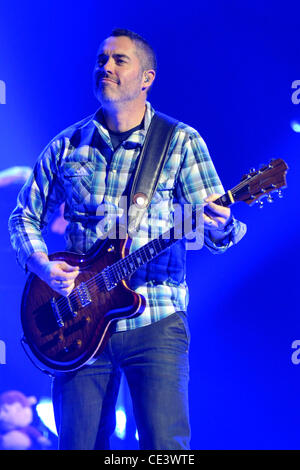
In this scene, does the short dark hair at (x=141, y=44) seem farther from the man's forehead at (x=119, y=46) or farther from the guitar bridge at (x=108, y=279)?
the guitar bridge at (x=108, y=279)

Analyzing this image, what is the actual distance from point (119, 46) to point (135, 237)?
2.83 ft

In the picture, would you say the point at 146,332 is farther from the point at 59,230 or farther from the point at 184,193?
the point at 59,230

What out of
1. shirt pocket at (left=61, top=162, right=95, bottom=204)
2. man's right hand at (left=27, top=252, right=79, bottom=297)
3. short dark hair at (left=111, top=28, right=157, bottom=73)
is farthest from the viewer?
short dark hair at (left=111, top=28, right=157, bottom=73)

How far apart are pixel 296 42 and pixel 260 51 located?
19 centimetres

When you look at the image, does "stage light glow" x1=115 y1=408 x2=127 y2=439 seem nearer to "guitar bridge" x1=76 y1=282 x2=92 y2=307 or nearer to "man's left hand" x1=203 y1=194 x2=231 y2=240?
"guitar bridge" x1=76 y1=282 x2=92 y2=307

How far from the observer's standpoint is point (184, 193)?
2418 millimetres

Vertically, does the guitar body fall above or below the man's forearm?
below

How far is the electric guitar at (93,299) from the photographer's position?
2137mm

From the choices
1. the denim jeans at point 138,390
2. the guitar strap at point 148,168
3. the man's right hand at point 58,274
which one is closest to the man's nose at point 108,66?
the guitar strap at point 148,168

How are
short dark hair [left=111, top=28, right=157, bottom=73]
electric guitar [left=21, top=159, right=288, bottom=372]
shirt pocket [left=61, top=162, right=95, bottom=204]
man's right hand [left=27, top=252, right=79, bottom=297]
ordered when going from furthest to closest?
short dark hair [left=111, top=28, right=157, bottom=73] < shirt pocket [left=61, top=162, right=95, bottom=204] < man's right hand [left=27, top=252, right=79, bottom=297] < electric guitar [left=21, top=159, right=288, bottom=372]

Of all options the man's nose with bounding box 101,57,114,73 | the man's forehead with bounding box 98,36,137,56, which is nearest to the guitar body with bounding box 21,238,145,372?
the man's nose with bounding box 101,57,114,73

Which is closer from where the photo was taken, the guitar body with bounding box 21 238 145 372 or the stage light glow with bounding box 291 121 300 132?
the guitar body with bounding box 21 238 145 372

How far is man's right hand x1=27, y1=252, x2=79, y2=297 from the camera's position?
225 centimetres
